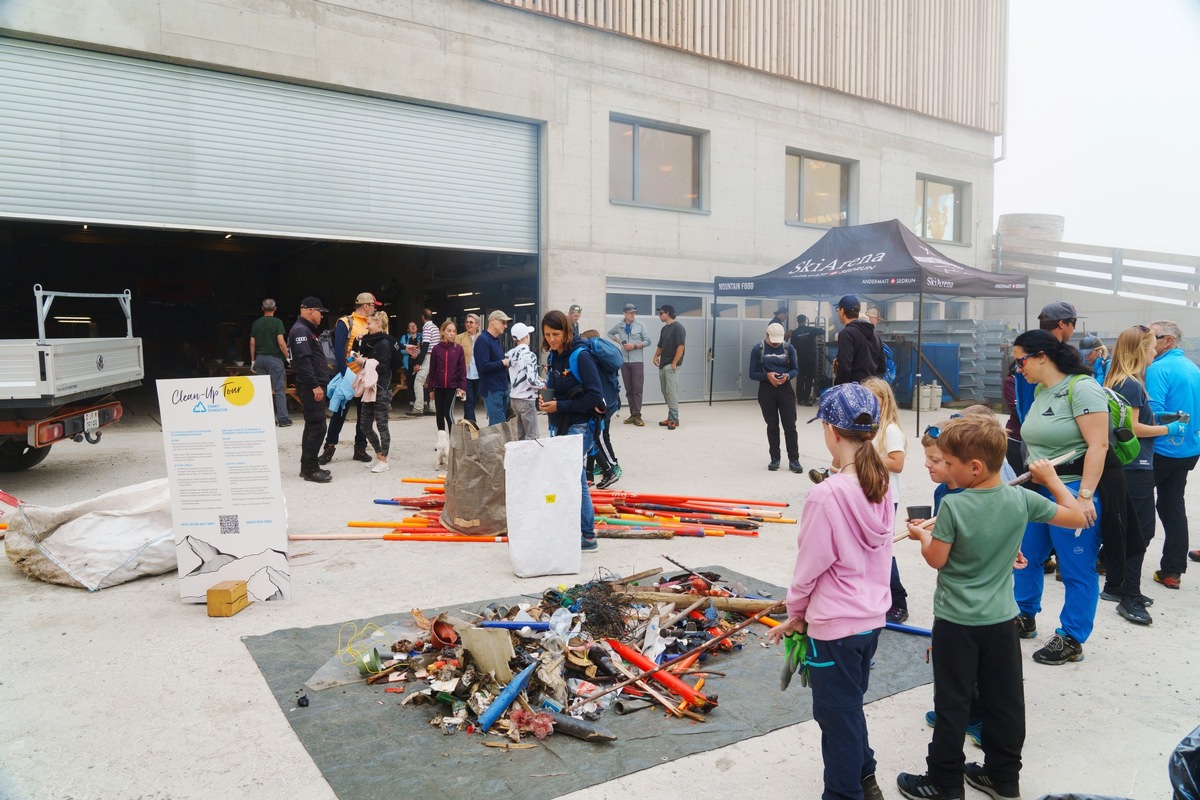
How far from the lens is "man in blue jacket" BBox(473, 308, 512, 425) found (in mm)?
9094

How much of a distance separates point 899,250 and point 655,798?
12657 mm

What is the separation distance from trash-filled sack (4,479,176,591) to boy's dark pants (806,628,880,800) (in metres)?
4.79

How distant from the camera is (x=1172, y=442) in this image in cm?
520

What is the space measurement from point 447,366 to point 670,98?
9828 millimetres

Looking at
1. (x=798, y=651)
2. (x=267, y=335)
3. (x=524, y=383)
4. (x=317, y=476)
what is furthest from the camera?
(x=267, y=335)

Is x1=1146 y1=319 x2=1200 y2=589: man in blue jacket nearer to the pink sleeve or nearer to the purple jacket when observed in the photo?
the pink sleeve

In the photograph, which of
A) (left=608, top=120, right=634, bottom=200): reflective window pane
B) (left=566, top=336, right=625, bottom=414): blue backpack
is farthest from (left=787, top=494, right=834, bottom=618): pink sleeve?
(left=608, top=120, right=634, bottom=200): reflective window pane

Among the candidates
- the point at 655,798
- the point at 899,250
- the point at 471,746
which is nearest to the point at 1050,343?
the point at 655,798

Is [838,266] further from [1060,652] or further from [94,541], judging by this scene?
[94,541]

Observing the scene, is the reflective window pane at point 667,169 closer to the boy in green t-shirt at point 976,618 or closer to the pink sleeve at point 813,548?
the boy in green t-shirt at point 976,618

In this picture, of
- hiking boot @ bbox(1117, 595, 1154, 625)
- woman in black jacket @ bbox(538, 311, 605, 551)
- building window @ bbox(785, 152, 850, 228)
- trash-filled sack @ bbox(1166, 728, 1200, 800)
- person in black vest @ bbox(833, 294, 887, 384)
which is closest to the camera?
trash-filled sack @ bbox(1166, 728, 1200, 800)

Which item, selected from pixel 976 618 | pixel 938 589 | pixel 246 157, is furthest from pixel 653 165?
pixel 976 618

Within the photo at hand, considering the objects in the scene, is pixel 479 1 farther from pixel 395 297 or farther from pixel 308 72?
pixel 395 297

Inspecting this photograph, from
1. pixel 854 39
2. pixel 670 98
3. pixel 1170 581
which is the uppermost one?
pixel 854 39
